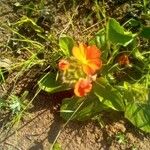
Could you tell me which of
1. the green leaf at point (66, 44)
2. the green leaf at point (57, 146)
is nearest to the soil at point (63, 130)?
the green leaf at point (57, 146)

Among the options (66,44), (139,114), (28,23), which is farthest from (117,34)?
(28,23)

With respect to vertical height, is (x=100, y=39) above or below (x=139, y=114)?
above

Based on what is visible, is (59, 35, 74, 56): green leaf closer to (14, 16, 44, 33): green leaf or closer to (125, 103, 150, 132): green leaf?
(14, 16, 44, 33): green leaf

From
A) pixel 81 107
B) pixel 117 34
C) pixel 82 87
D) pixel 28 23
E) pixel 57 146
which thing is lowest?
pixel 57 146

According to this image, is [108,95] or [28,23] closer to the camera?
[108,95]

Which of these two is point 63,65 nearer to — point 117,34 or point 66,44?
point 66,44

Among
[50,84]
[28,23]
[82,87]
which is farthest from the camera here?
[28,23]

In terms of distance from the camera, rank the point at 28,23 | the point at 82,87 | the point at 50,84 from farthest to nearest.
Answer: the point at 28,23, the point at 50,84, the point at 82,87

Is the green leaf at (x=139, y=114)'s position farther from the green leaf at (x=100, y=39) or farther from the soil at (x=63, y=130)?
the green leaf at (x=100, y=39)
